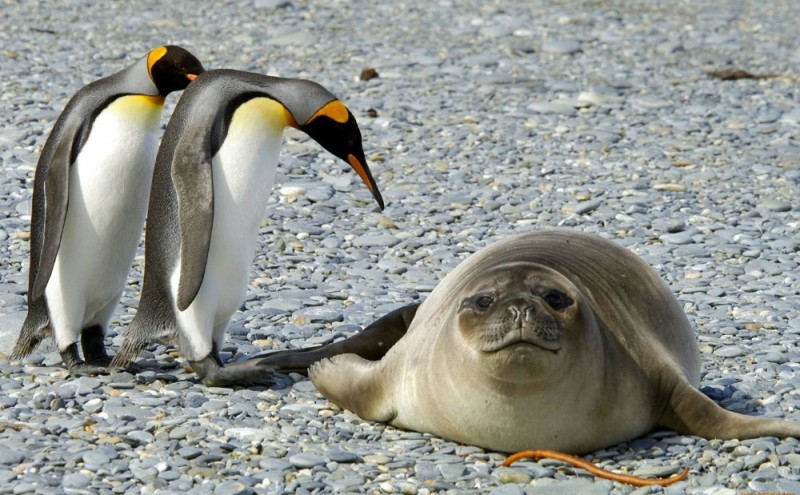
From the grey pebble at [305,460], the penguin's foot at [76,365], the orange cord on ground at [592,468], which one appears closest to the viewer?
the orange cord on ground at [592,468]

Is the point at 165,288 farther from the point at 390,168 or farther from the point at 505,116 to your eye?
the point at 505,116

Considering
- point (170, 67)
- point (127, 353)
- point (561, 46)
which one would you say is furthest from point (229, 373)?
point (561, 46)

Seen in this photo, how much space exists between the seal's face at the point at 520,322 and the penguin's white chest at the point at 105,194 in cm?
159

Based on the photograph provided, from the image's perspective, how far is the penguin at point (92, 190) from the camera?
490 centimetres

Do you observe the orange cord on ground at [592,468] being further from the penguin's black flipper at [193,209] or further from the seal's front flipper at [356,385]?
the penguin's black flipper at [193,209]

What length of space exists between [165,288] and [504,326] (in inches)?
60.5

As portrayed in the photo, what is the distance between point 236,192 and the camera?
4801mm

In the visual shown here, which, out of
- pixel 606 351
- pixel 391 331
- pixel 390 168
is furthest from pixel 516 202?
pixel 606 351

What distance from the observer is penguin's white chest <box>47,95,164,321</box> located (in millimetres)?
4906

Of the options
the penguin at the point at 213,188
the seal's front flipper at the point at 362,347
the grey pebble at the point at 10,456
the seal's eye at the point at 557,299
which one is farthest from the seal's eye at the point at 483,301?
the grey pebble at the point at 10,456

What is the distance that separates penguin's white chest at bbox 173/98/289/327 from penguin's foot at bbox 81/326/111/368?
1.76 ft

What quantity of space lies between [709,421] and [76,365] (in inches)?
88.0

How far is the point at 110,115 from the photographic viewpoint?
4.90 meters

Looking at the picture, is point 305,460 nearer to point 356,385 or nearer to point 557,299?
point 356,385
